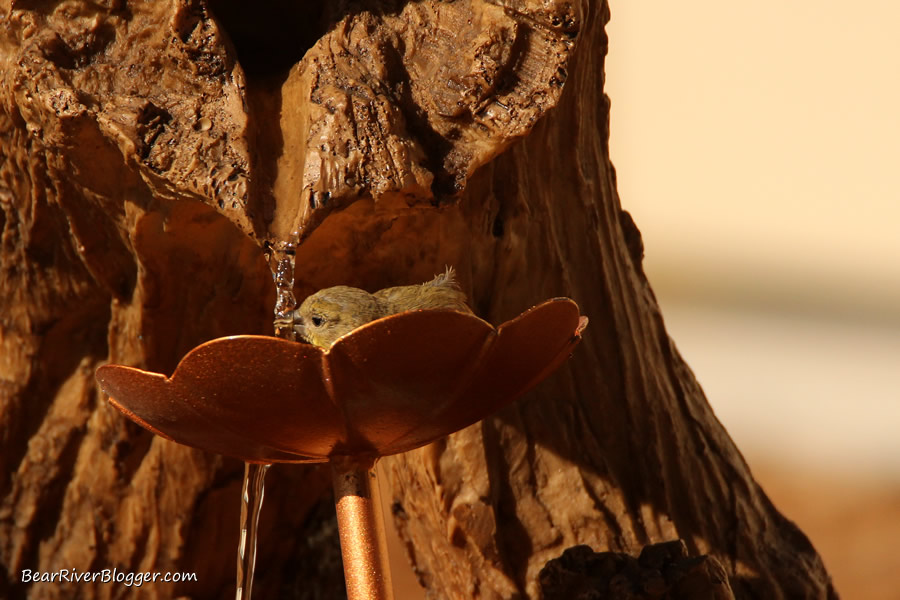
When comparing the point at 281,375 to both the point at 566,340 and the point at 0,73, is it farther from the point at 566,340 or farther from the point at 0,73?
the point at 0,73

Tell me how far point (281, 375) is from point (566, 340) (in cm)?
47

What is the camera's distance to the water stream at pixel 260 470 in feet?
6.04

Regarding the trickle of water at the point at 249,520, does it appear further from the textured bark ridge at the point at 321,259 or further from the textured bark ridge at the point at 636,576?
the textured bark ridge at the point at 636,576

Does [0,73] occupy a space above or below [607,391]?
above

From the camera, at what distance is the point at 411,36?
202 centimetres

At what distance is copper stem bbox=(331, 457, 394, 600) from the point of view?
176 cm

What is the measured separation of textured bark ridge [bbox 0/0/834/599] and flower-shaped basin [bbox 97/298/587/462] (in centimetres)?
33

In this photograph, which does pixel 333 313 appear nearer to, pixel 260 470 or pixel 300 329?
pixel 300 329

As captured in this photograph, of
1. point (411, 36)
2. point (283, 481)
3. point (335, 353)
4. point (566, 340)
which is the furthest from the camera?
point (283, 481)

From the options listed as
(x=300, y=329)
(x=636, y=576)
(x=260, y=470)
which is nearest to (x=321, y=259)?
(x=300, y=329)

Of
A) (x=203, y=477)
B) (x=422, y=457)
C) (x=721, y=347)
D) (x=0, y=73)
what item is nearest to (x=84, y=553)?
(x=203, y=477)

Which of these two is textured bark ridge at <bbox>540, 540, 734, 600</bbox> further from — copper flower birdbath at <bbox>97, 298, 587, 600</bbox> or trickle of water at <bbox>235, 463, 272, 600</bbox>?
trickle of water at <bbox>235, 463, 272, 600</bbox>

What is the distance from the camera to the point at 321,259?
2186 mm

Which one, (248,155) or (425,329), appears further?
(248,155)
